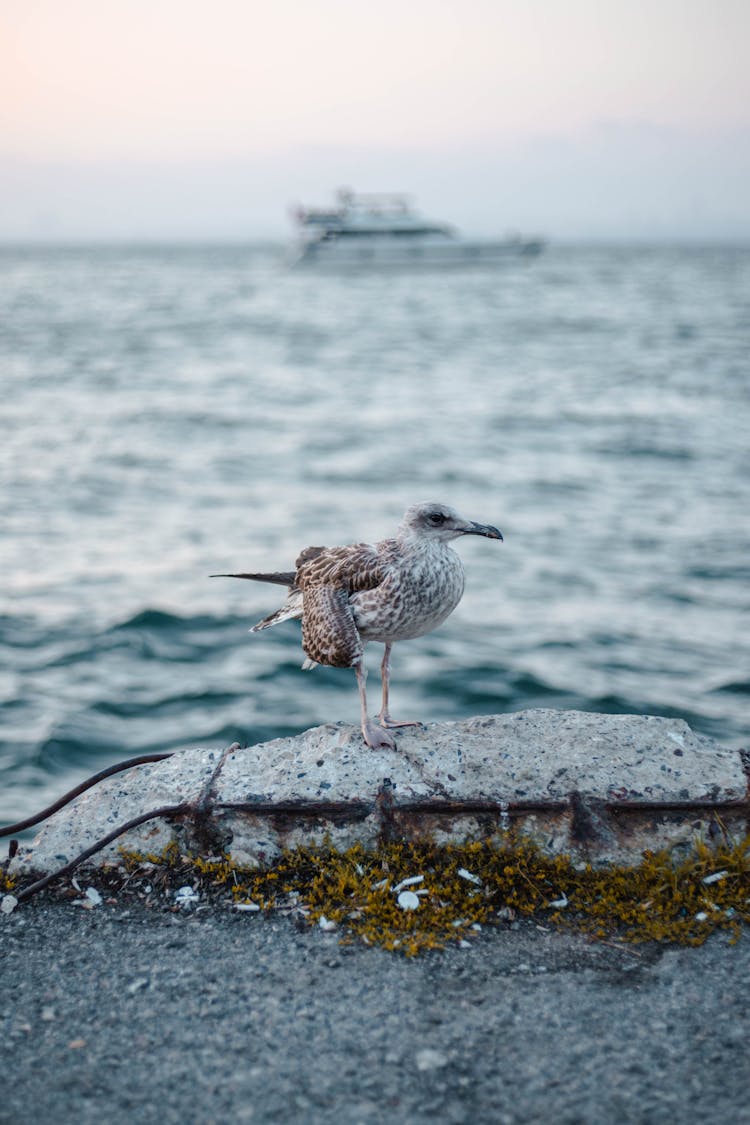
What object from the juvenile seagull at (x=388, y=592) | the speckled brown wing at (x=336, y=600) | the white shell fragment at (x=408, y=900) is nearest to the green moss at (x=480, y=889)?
the white shell fragment at (x=408, y=900)

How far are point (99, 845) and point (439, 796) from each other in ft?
5.07

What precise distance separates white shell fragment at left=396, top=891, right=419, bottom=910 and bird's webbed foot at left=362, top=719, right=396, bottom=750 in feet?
2.68

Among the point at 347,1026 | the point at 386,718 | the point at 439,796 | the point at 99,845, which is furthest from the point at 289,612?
the point at 347,1026

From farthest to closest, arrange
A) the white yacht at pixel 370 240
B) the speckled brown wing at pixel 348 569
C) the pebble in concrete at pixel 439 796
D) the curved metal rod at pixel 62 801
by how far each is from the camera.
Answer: the white yacht at pixel 370 240, the speckled brown wing at pixel 348 569, the curved metal rod at pixel 62 801, the pebble in concrete at pixel 439 796

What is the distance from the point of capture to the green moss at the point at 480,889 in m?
4.38

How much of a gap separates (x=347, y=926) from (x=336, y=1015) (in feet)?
1.82

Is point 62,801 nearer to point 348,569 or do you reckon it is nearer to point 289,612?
point 289,612

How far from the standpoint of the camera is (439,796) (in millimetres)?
4809

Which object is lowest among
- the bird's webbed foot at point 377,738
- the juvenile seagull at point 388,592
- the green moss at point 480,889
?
the green moss at point 480,889

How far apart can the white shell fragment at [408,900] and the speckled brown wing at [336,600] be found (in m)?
1.18

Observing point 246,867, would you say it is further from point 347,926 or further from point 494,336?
point 494,336

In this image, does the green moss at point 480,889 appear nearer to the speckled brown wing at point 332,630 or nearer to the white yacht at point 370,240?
the speckled brown wing at point 332,630

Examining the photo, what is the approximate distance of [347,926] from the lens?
174 inches

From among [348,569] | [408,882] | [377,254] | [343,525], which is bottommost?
[343,525]
